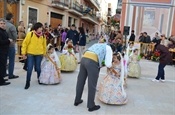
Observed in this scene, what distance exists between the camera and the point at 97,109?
463 cm

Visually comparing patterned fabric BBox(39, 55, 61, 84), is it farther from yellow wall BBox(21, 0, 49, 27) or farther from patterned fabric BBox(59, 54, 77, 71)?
yellow wall BBox(21, 0, 49, 27)

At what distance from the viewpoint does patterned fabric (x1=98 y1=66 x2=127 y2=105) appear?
4.90 metres

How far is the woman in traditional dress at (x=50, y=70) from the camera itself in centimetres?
614

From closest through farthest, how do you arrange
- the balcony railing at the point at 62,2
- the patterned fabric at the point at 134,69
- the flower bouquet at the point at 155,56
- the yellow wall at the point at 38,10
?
1. the patterned fabric at the point at 134,69
2. the flower bouquet at the point at 155,56
3. the yellow wall at the point at 38,10
4. the balcony railing at the point at 62,2

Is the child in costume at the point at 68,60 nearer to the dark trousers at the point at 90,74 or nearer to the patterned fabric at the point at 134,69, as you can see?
the patterned fabric at the point at 134,69

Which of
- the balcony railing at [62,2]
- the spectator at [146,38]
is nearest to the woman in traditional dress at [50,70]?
the spectator at [146,38]

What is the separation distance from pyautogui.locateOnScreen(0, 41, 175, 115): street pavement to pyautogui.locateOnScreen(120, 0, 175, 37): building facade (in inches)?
373

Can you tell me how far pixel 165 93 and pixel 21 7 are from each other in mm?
12258

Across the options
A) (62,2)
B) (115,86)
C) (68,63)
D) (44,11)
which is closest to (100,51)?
(115,86)

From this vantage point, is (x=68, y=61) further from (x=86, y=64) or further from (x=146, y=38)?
(x=146, y=38)

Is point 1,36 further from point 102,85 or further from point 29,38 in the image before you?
point 102,85

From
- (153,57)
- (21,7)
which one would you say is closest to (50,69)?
(153,57)

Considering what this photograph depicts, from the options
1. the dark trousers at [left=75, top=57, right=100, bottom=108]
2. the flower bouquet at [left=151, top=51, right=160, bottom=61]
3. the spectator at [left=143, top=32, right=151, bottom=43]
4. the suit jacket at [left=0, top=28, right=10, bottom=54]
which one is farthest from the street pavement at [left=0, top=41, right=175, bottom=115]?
the spectator at [left=143, top=32, right=151, bottom=43]

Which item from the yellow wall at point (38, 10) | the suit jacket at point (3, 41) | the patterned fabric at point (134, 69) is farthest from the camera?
the yellow wall at point (38, 10)
